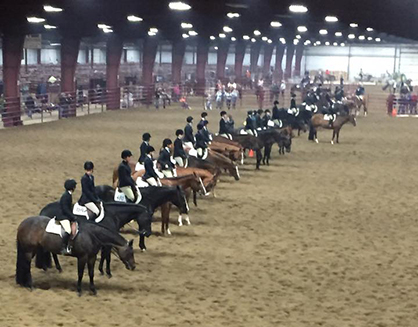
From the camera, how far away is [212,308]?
10.1 m

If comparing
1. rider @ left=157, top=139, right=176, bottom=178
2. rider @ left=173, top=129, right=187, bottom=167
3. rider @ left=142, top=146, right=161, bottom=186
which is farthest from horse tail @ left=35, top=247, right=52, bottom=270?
rider @ left=173, top=129, right=187, bottom=167

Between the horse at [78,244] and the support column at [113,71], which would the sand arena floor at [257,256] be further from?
the support column at [113,71]

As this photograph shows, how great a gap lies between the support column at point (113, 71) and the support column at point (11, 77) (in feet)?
34.7

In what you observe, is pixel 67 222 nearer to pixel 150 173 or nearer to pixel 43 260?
pixel 43 260

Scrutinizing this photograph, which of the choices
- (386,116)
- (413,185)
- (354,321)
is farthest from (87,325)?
(386,116)

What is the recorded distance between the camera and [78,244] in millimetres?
10453

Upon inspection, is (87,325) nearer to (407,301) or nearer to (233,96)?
(407,301)

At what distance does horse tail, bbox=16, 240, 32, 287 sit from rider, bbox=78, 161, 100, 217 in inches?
52.3

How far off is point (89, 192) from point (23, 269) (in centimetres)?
151

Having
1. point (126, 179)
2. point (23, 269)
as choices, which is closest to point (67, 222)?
point (23, 269)

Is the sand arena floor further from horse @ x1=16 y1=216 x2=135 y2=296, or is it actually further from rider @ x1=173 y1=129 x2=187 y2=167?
rider @ x1=173 y1=129 x2=187 y2=167

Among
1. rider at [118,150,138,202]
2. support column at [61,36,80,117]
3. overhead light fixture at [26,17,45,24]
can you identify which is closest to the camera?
rider at [118,150,138,202]

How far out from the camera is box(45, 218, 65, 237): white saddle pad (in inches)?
412

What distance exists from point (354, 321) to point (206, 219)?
6594 millimetres
